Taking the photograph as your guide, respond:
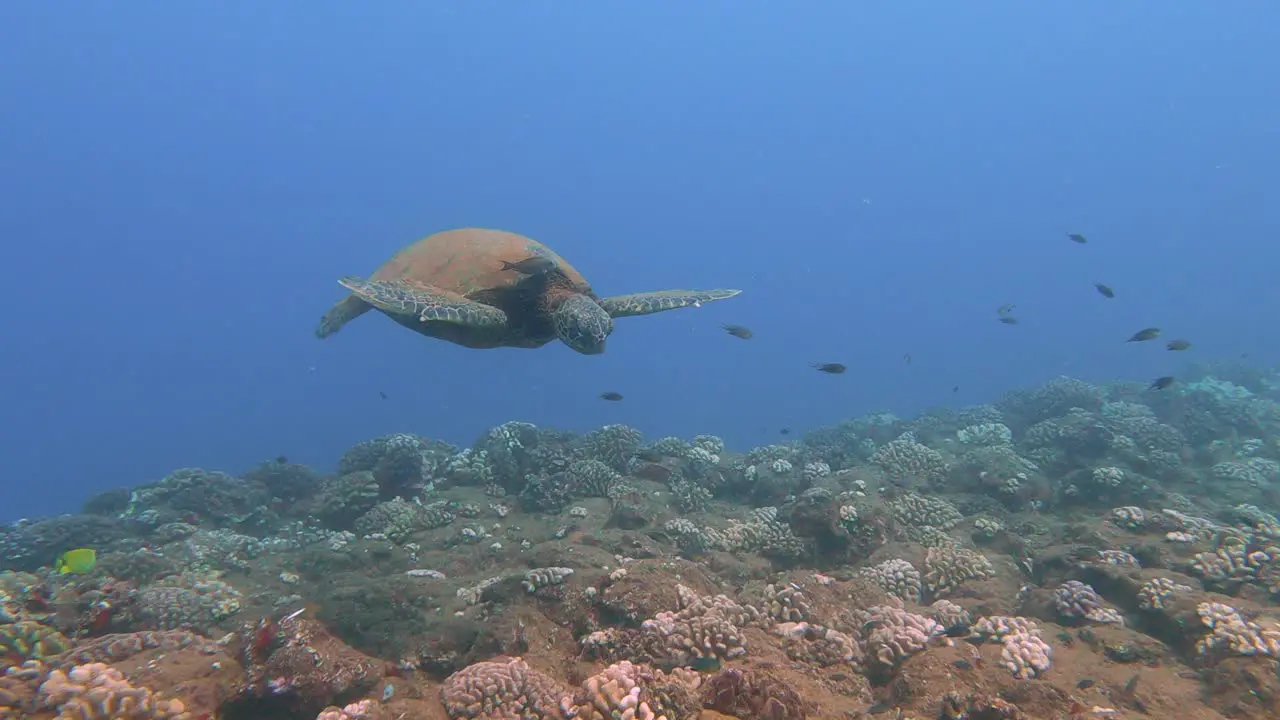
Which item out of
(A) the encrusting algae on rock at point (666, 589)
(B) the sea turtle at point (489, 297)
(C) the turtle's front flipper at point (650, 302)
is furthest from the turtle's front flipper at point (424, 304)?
(A) the encrusting algae on rock at point (666, 589)

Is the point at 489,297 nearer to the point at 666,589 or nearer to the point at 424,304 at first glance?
the point at 424,304

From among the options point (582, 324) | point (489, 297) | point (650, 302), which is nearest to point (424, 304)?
point (489, 297)

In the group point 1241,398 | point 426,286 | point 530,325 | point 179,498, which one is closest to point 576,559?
point 530,325

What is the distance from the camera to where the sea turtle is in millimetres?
9531

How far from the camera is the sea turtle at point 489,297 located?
31.3ft

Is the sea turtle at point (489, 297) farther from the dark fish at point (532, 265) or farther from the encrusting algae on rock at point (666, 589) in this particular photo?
the encrusting algae on rock at point (666, 589)

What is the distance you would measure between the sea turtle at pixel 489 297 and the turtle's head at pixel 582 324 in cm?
2

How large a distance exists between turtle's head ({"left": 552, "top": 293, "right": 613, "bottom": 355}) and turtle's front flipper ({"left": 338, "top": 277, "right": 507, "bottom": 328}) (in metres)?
1.07

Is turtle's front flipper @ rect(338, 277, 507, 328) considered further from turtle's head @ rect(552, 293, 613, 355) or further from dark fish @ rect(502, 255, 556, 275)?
turtle's head @ rect(552, 293, 613, 355)

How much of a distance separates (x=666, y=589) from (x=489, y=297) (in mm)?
6252

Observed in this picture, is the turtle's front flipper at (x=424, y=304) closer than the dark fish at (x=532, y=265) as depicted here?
Yes

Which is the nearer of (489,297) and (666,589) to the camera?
(666,589)

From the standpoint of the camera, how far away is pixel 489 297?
35.1 feet

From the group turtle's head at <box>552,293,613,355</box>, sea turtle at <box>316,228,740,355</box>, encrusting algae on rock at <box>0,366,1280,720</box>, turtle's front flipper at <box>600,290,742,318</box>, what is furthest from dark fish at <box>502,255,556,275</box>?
encrusting algae on rock at <box>0,366,1280,720</box>
